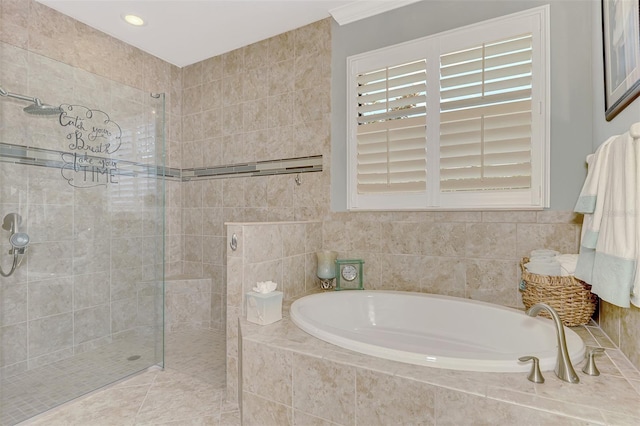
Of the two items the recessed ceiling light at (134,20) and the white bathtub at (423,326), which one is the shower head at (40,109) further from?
the white bathtub at (423,326)

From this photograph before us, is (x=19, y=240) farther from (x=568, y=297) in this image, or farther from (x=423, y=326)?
(x=568, y=297)

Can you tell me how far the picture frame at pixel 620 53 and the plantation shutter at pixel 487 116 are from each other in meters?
0.41

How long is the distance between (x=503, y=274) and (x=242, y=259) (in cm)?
157

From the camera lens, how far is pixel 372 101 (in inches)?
95.7

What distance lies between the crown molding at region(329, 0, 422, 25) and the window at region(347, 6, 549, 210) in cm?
30

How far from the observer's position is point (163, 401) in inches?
76.5

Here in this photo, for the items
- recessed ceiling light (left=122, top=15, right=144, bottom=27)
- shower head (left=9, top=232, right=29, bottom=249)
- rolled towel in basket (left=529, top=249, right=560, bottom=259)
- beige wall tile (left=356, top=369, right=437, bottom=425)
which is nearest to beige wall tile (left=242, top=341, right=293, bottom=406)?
beige wall tile (left=356, top=369, right=437, bottom=425)

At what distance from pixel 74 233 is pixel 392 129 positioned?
2.26m

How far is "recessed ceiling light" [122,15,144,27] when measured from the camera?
262 centimetres

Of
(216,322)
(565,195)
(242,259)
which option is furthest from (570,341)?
(216,322)

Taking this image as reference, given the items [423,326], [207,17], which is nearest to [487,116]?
[423,326]

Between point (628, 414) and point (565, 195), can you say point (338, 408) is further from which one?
point (565, 195)

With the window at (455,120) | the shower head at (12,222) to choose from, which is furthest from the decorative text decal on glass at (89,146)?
the window at (455,120)

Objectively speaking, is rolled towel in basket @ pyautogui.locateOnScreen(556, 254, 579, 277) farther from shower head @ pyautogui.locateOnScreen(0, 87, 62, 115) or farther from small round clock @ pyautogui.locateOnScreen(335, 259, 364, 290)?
shower head @ pyautogui.locateOnScreen(0, 87, 62, 115)
